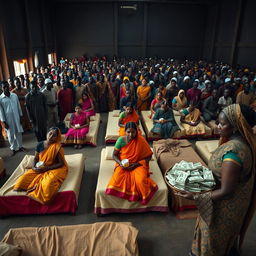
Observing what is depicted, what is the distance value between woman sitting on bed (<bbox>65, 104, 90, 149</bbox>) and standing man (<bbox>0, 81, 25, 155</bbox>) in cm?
115

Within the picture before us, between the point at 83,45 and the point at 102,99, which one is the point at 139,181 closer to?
Answer: the point at 102,99

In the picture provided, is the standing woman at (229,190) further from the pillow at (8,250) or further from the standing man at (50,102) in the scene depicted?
the standing man at (50,102)

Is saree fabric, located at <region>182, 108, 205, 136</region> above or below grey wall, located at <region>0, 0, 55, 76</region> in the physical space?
below

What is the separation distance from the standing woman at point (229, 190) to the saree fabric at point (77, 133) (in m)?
3.86

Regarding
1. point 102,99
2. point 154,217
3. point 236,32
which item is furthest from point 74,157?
point 236,32

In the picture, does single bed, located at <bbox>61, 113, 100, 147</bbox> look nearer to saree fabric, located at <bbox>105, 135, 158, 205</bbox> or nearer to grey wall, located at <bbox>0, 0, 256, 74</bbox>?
saree fabric, located at <bbox>105, 135, 158, 205</bbox>

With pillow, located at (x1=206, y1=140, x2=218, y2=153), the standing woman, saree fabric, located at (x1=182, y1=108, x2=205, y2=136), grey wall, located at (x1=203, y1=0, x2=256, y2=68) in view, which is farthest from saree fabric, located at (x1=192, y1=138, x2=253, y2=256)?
grey wall, located at (x1=203, y1=0, x2=256, y2=68)

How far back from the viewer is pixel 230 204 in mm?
1886

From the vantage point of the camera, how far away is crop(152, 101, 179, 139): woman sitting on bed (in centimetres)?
576

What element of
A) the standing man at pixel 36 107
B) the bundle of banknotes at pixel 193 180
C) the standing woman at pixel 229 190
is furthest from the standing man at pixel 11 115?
the standing woman at pixel 229 190

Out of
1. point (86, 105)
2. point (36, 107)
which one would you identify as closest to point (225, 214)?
point (36, 107)

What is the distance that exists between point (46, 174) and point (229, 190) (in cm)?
277

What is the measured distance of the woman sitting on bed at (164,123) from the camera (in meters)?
5.76

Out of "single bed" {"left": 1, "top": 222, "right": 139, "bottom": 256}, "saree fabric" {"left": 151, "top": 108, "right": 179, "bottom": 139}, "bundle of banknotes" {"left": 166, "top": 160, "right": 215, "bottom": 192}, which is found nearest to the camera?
"bundle of banknotes" {"left": 166, "top": 160, "right": 215, "bottom": 192}
